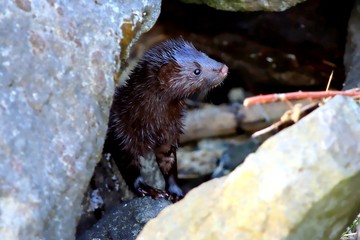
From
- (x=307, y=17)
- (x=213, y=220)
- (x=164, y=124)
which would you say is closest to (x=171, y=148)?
(x=164, y=124)

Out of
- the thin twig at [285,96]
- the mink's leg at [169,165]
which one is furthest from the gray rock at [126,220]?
the thin twig at [285,96]

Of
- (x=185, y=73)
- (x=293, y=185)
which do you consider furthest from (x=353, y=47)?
(x=293, y=185)

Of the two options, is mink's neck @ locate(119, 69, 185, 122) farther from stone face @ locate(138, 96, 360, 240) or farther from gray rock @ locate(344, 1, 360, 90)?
stone face @ locate(138, 96, 360, 240)

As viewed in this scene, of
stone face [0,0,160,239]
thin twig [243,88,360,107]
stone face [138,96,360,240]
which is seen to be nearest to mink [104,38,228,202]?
stone face [0,0,160,239]

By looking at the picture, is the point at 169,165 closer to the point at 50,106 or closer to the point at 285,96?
the point at 50,106

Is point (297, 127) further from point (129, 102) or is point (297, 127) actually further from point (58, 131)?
point (129, 102)

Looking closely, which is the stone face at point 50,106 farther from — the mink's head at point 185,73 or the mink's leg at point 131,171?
the mink's leg at point 131,171
